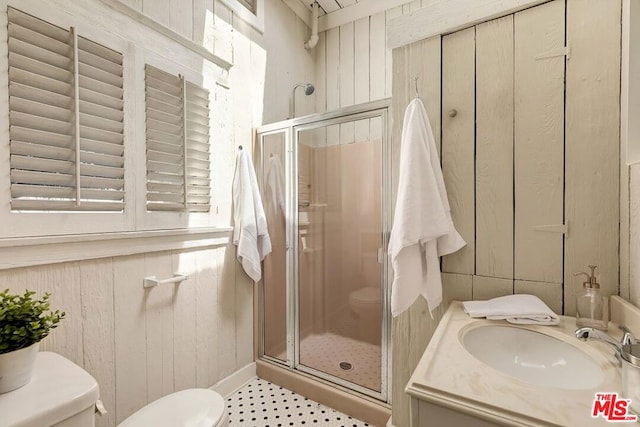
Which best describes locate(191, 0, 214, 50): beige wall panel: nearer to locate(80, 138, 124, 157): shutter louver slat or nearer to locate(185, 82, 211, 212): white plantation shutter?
locate(185, 82, 211, 212): white plantation shutter

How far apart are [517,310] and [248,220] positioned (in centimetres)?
143

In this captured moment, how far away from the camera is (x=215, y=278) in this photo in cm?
180

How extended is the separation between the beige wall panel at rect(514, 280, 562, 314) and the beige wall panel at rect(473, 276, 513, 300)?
0.11 ft

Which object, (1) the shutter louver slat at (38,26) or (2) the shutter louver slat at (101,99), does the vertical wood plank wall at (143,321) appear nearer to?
(2) the shutter louver slat at (101,99)

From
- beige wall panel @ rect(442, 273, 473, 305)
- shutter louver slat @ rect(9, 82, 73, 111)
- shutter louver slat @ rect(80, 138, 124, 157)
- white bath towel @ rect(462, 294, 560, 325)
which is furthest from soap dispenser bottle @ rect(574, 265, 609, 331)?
shutter louver slat @ rect(9, 82, 73, 111)

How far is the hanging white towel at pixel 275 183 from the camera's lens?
2020 millimetres

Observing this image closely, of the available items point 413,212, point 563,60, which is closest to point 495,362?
point 413,212

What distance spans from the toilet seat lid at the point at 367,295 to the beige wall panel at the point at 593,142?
844mm

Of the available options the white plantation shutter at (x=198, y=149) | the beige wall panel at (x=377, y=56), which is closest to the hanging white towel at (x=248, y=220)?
the white plantation shutter at (x=198, y=149)

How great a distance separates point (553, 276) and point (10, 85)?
210 centimetres

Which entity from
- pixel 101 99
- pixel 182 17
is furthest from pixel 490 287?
pixel 182 17

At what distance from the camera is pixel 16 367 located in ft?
2.65

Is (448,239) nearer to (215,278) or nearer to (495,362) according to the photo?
(495,362)

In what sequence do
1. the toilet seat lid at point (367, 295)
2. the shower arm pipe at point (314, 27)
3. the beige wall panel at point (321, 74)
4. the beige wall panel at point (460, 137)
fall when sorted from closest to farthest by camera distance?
the beige wall panel at point (460, 137) < the toilet seat lid at point (367, 295) < the shower arm pipe at point (314, 27) < the beige wall panel at point (321, 74)
